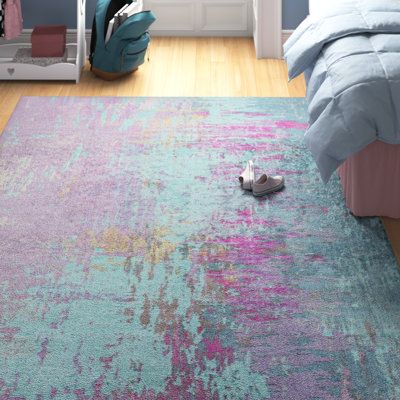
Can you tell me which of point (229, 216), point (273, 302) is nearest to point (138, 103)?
point (229, 216)

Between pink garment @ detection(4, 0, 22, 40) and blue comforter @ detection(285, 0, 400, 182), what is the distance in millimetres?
1949

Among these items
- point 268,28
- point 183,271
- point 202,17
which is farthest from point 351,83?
point 202,17

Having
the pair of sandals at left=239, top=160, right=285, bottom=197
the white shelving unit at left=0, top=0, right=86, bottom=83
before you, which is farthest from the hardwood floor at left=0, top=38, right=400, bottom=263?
the pair of sandals at left=239, top=160, right=285, bottom=197

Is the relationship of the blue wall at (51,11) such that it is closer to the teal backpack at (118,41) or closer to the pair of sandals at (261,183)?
the teal backpack at (118,41)

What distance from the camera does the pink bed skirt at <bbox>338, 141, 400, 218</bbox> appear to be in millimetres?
3213

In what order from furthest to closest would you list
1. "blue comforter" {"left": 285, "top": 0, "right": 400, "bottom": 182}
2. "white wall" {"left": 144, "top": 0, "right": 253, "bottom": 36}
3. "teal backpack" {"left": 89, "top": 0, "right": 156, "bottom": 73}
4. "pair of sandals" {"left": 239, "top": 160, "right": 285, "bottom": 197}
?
"white wall" {"left": 144, "top": 0, "right": 253, "bottom": 36} < "teal backpack" {"left": 89, "top": 0, "right": 156, "bottom": 73} < "pair of sandals" {"left": 239, "top": 160, "right": 285, "bottom": 197} < "blue comforter" {"left": 285, "top": 0, "right": 400, "bottom": 182}

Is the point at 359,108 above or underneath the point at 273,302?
above

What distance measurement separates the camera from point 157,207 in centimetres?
348

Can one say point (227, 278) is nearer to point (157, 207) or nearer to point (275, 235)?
point (275, 235)

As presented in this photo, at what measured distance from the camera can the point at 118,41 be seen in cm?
476

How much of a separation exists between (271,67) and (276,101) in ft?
2.09

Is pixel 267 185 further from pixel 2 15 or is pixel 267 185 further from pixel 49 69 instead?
pixel 2 15

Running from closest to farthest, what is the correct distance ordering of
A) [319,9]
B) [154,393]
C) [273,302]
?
1. [154,393]
2. [273,302]
3. [319,9]

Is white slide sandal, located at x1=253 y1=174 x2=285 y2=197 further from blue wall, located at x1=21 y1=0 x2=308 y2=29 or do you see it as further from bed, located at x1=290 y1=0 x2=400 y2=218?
blue wall, located at x1=21 y1=0 x2=308 y2=29
